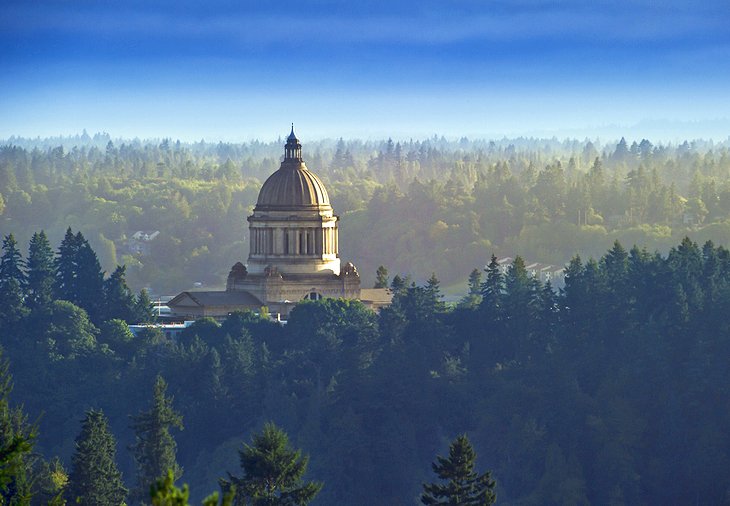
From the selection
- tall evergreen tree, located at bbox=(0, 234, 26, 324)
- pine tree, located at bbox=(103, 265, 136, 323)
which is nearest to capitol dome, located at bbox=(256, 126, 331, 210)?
pine tree, located at bbox=(103, 265, 136, 323)

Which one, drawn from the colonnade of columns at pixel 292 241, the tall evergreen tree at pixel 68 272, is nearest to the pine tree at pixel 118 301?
the tall evergreen tree at pixel 68 272

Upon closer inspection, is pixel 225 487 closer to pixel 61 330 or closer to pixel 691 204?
pixel 61 330

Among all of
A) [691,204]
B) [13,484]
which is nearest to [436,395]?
[13,484]

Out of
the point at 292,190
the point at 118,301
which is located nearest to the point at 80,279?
the point at 118,301

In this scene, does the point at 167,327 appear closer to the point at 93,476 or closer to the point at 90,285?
the point at 90,285

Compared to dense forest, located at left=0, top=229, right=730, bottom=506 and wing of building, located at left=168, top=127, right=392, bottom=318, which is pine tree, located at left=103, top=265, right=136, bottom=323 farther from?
wing of building, located at left=168, top=127, right=392, bottom=318

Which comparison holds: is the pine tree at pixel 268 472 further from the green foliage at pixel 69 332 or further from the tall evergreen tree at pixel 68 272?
the tall evergreen tree at pixel 68 272
